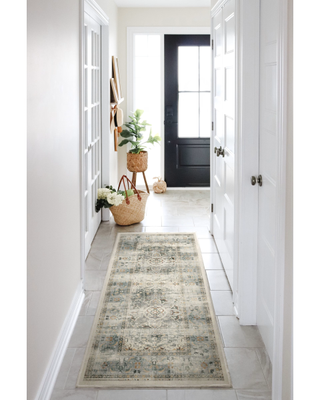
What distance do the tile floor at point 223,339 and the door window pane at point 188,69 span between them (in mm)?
2555

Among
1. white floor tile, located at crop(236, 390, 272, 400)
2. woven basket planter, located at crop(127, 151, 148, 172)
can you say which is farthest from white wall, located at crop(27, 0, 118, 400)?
woven basket planter, located at crop(127, 151, 148, 172)

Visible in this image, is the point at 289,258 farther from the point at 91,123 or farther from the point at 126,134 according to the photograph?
the point at 126,134

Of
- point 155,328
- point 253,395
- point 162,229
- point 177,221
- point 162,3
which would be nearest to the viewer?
point 253,395

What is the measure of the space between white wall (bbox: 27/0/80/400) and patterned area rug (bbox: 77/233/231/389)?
28 centimetres

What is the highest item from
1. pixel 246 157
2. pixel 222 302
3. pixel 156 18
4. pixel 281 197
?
pixel 156 18

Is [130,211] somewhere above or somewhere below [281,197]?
below

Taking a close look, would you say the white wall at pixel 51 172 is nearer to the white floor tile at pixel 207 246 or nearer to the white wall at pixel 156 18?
the white floor tile at pixel 207 246

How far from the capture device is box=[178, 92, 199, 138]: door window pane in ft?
21.1

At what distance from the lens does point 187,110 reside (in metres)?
6.47

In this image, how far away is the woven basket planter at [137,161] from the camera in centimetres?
591

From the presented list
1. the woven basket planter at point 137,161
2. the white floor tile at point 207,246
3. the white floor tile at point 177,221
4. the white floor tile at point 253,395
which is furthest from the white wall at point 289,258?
the woven basket planter at point 137,161

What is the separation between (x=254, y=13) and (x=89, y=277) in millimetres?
2119

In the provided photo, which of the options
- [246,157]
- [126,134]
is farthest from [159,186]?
[246,157]

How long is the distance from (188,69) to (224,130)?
10.4 feet
